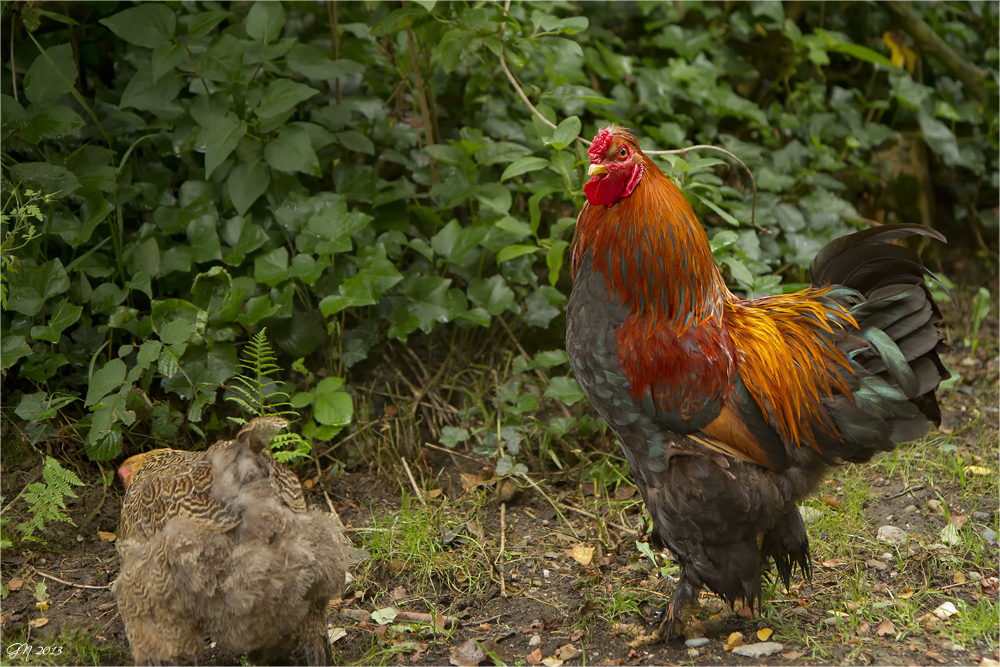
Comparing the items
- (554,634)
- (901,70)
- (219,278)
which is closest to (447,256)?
(219,278)

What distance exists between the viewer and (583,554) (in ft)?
13.3

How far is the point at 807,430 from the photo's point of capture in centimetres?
333

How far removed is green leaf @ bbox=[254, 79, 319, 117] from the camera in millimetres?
4215

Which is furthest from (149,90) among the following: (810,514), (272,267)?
(810,514)

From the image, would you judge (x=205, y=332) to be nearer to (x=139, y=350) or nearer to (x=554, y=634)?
(x=139, y=350)

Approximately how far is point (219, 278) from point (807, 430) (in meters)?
3.10

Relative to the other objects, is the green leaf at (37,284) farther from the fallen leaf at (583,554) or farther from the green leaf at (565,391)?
the fallen leaf at (583,554)

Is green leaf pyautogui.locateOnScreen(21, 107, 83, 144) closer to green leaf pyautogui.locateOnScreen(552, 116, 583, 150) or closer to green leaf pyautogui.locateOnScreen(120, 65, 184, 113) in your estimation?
green leaf pyautogui.locateOnScreen(120, 65, 184, 113)

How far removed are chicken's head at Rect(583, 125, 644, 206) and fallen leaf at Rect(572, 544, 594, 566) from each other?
178cm

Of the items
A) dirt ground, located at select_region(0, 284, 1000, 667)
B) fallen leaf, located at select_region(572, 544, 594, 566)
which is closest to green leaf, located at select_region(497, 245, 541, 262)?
dirt ground, located at select_region(0, 284, 1000, 667)

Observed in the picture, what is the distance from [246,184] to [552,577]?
2.67 m

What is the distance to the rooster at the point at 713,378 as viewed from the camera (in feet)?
10.7

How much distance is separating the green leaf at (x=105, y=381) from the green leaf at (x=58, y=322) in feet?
0.97

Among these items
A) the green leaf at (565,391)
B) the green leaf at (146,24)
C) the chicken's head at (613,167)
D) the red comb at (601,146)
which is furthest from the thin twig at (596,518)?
the green leaf at (146,24)
